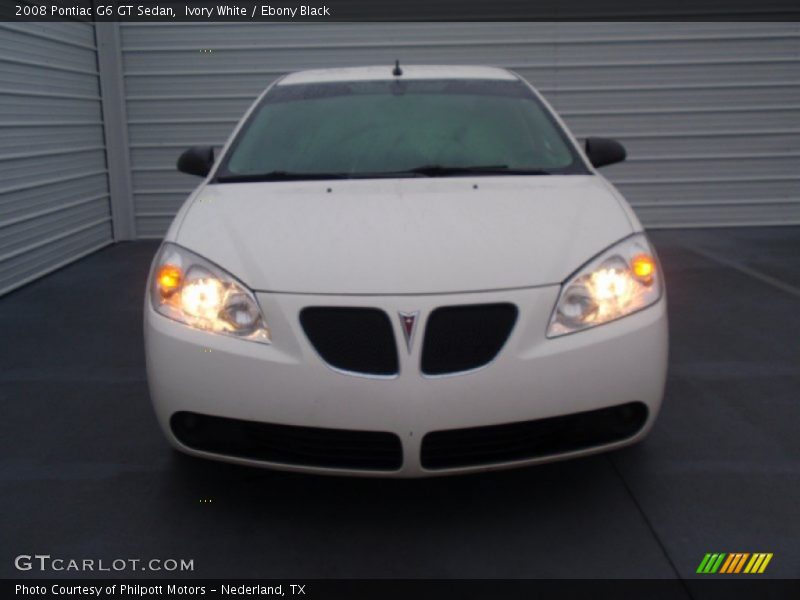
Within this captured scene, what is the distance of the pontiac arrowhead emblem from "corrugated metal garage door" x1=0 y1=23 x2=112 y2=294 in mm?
4951

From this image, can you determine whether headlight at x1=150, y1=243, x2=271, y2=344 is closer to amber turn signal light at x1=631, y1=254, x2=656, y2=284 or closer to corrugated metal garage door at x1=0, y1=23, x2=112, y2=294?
amber turn signal light at x1=631, y1=254, x2=656, y2=284

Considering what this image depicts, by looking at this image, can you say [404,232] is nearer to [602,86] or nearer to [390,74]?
[390,74]

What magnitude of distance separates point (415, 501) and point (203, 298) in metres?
0.98

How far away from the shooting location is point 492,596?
236 cm

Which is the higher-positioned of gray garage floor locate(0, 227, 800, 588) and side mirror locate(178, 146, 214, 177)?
side mirror locate(178, 146, 214, 177)

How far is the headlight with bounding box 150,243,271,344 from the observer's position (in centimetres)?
260

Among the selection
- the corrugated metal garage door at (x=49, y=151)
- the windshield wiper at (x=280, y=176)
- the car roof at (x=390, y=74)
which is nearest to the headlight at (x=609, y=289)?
the windshield wiper at (x=280, y=176)

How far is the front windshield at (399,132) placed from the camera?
358 cm

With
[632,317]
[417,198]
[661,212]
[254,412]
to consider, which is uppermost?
[417,198]

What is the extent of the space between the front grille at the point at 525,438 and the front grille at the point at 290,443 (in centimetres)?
13

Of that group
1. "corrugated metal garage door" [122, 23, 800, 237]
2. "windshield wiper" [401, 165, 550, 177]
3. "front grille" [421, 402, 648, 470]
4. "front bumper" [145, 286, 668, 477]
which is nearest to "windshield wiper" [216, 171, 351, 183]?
"windshield wiper" [401, 165, 550, 177]

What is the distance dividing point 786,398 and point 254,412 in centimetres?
257

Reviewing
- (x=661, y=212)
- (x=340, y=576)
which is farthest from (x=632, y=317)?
(x=661, y=212)
